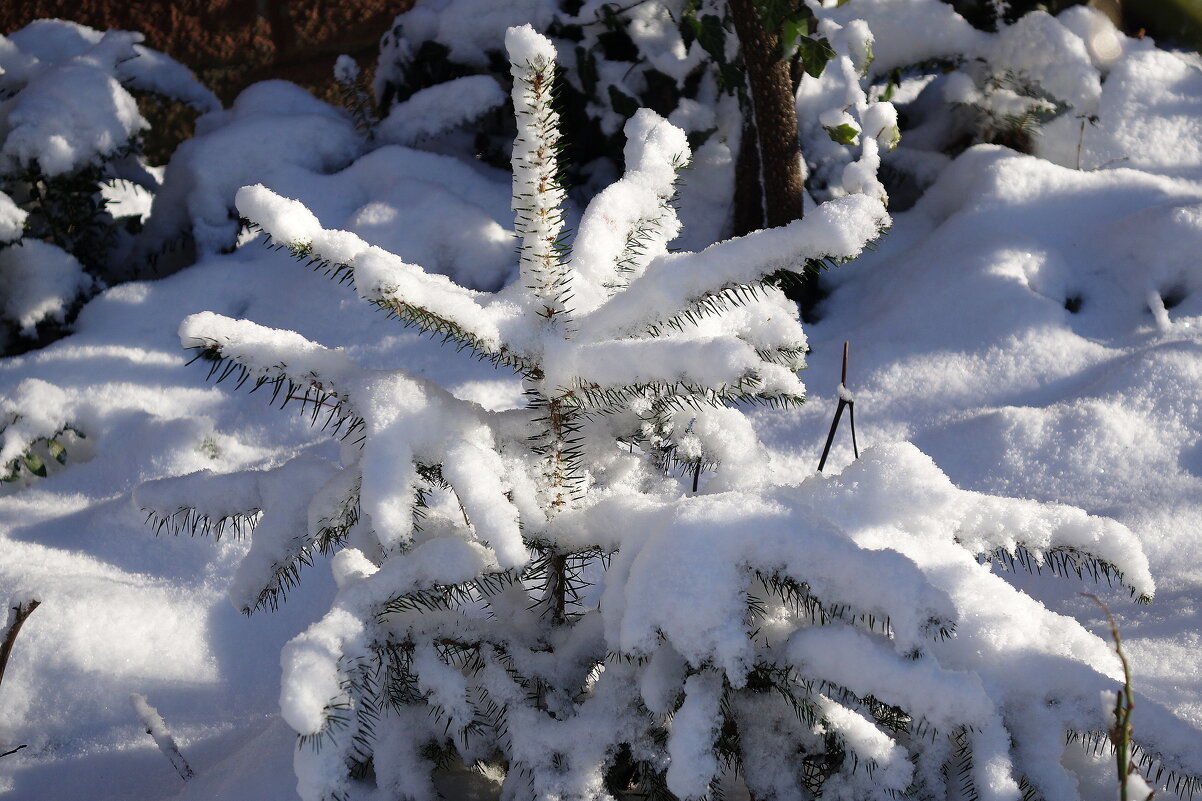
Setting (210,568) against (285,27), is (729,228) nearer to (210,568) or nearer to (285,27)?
(210,568)

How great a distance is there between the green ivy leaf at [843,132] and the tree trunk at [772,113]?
0.11 metres

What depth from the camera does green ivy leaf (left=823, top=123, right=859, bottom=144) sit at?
2.56 metres

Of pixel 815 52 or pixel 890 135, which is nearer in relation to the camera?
pixel 815 52

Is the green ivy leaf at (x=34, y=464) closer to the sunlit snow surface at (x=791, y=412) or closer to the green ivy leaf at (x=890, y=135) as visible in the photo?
the sunlit snow surface at (x=791, y=412)

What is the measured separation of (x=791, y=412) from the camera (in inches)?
93.5

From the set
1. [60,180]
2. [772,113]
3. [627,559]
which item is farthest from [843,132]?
[60,180]

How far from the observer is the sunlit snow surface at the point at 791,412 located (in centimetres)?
167

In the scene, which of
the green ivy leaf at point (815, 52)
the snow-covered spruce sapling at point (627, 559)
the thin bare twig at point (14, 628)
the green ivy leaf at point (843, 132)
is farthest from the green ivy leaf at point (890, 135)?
the thin bare twig at point (14, 628)

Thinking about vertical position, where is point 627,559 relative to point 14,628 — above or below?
above

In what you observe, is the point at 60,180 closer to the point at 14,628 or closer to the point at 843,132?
the point at 14,628

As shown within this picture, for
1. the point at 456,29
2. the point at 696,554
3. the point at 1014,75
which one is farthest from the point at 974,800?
the point at 456,29

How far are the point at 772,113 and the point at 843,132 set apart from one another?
0.22 metres

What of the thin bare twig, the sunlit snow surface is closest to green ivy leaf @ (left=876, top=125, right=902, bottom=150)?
the sunlit snow surface

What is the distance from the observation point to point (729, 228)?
287cm
